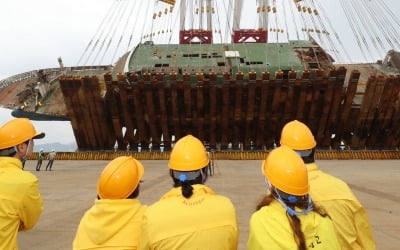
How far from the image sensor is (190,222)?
2502mm

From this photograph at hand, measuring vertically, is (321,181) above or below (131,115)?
above

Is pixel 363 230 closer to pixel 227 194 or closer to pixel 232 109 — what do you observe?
pixel 227 194

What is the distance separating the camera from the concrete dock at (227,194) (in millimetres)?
5820

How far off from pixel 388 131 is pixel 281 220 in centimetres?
1918

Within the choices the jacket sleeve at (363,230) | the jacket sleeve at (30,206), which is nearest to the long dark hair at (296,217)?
the jacket sleeve at (363,230)

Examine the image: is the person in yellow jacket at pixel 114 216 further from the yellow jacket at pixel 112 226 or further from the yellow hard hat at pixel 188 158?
the yellow hard hat at pixel 188 158

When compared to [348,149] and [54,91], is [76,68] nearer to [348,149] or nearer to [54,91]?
[54,91]

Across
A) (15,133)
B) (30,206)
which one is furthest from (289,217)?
(15,133)

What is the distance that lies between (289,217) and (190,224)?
2.08ft

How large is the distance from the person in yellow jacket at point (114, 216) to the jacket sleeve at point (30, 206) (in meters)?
0.70

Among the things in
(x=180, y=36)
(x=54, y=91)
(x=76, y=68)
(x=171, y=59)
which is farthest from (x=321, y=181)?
(x=180, y=36)

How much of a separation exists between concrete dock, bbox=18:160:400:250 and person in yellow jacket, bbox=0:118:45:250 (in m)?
2.24

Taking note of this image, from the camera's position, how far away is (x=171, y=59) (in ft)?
72.3

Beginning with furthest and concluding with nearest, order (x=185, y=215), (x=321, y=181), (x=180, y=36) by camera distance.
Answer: (x=180, y=36)
(x=321, y=181)
(x=185, y=215)
